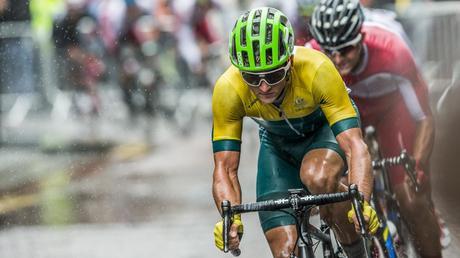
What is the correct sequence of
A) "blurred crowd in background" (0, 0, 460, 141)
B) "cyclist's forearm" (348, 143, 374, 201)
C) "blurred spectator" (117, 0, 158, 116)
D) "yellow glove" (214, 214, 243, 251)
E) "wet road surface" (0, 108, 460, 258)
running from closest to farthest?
"yellow glove" (214, 214, 243, 251), "cyclist's forearm" (348, 143, 374, 201), "wet road surface" (0, 108, 460, 258), "blurred crowd in background" (0, 0, 460, 141), "blurred spectator" (117, 0, 158, 116)

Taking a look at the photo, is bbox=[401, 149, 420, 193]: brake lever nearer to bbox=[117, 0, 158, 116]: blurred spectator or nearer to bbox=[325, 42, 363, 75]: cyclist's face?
bbox=[325, 42, 363, 75]: cyclist's face

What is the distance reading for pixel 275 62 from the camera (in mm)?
5598

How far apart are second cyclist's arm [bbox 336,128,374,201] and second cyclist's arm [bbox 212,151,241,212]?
0.54 metres

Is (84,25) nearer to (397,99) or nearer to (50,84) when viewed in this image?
(50,84)

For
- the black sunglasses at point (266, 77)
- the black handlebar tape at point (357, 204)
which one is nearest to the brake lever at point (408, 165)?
the black sunglasses at point (266, 77)

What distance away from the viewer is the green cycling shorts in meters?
6.16

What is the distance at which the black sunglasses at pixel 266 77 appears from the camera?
18.4 feet

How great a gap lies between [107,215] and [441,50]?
22.8ft

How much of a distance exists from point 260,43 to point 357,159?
0.70m

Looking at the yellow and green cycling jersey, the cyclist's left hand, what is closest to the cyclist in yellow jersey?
the yellow and green cycling jersey

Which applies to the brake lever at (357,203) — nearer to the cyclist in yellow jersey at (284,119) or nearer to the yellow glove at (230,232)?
the cyclist in yellow jersey at (284,119)

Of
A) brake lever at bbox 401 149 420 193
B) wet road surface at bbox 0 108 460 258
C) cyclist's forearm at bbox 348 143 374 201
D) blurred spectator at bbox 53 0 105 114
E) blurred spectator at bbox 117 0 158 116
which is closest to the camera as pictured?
cyclist's forearm at bbox 348 143 374 201

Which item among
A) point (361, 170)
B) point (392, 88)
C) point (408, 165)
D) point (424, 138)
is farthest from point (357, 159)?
point (392, 88)

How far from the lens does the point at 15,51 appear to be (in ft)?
52.6
